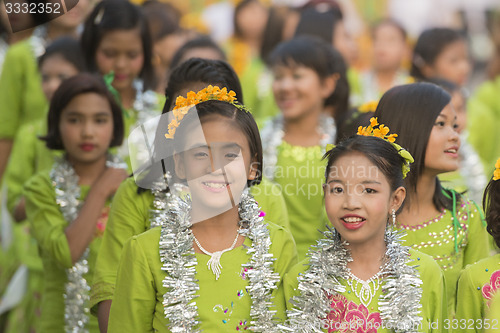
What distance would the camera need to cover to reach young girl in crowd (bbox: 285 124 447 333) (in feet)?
10.8

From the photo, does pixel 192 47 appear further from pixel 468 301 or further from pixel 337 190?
pixel 468 301

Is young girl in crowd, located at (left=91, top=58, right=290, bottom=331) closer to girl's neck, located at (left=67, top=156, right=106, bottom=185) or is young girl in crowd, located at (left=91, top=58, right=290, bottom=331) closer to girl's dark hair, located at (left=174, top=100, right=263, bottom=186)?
girl's dark hair, located at (left=174, top=100, right=263, bottom=186)

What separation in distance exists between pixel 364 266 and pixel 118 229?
1.13 m

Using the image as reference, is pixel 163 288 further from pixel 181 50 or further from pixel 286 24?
pixel 286 24

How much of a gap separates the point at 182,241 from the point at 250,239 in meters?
0.29

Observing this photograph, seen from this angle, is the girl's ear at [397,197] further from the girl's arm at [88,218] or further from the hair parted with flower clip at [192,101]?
the girl's arm at [88,218]

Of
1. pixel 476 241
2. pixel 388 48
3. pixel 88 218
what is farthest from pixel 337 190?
pixel 388 48

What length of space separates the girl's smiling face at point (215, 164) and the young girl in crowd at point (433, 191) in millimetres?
899

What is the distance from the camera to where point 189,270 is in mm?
3377

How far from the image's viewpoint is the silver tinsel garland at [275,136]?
5242 millimetres

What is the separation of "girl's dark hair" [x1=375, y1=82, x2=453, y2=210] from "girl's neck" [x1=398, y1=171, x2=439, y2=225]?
24 mm

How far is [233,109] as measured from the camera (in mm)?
3605

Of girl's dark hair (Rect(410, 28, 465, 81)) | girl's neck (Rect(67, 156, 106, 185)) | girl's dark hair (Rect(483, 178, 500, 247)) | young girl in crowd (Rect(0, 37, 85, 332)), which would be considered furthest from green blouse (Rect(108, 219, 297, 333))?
girl's dark hair (Rect(410, 28, 465, 81))

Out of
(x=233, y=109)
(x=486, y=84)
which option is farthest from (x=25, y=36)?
(x=486, y=84)
